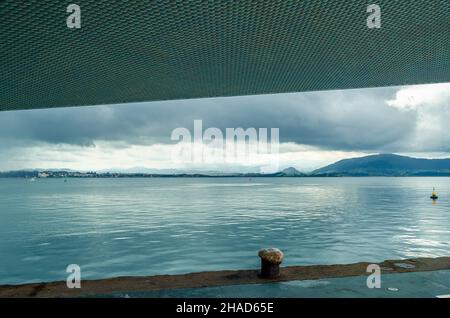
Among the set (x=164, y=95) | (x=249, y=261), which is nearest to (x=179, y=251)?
→ (x=249, y=261)

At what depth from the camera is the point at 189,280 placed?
7.84 meters

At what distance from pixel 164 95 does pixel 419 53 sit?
60.4 ft

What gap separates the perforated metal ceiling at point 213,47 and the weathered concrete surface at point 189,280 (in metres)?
9.16

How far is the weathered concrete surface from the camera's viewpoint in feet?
23.9

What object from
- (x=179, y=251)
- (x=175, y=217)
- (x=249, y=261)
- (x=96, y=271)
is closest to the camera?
(x=96, y=271)

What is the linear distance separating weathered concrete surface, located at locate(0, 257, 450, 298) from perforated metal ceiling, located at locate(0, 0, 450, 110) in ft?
30.1

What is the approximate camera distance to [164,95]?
2964cm

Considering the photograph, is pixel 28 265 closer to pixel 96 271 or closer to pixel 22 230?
pixel 96 271

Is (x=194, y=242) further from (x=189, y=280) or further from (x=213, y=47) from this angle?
(x=189, y=280)
